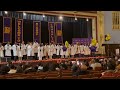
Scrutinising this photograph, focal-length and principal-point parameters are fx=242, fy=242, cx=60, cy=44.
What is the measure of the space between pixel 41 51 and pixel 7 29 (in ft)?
7.78

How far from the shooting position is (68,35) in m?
16.8

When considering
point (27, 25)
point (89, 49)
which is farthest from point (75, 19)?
point (27, 25)

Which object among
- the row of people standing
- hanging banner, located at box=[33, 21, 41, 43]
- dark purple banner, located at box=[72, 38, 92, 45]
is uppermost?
hanging banner, located at box=[33, 21, 41, 43]

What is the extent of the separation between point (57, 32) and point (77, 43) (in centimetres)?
150

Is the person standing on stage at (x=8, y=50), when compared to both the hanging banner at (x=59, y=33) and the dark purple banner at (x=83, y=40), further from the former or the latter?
the dark purple banner at (x=83, y=40)

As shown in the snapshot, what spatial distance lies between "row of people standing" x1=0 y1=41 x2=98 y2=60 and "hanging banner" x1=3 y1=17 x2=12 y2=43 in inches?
24.9

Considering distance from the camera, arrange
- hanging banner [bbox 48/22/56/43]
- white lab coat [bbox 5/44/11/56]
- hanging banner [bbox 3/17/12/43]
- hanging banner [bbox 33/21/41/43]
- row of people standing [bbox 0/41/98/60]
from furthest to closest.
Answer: hanging banner [bbox 48/22/56/43] → hanging banner [bbox 33/21/41/43] → hanging banner [bbox 3/17/12/43] → row of people standing [bbox 0/41/98/60] → white lab coat [bbox 5/44/11/56]

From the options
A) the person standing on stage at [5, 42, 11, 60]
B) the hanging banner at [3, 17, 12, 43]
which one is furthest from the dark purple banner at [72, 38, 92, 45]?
the person standing on stage at [5, 42, 11, 60]

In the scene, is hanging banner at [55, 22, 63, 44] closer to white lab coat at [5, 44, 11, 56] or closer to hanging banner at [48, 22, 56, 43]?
hanging banner at [48, 22, 56, 43]

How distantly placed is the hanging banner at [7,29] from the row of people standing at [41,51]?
2.07 feet

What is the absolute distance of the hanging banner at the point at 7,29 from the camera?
531 inches

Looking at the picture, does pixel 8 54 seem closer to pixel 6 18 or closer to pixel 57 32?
pixel 6 18

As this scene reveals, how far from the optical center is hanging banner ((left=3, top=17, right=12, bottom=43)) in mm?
13477

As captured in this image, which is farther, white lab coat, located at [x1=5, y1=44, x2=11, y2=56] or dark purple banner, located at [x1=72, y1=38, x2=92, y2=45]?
dark purple banner, located at [x1=72, y1=38, x2=92, y2=45]
